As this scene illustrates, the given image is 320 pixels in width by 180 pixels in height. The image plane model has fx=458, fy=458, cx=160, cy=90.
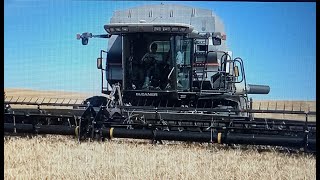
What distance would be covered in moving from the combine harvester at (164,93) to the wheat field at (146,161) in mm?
205

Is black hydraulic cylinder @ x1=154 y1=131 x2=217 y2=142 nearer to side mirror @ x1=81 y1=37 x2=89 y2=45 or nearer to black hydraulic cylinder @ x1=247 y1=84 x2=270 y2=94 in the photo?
black hydraulic cylinder @ x1=247 y1=84 x2=270 y2=94

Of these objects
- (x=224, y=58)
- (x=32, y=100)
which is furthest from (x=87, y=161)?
(x=224, y=58)

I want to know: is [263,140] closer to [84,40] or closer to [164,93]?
[164,93]

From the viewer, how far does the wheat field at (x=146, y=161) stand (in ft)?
10.2

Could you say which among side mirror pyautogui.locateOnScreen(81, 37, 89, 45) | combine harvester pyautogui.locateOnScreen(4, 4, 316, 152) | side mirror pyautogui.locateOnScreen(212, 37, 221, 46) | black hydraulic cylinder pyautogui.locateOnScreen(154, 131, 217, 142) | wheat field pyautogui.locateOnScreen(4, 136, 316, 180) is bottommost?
wheat field pyautogui.locateOnScreen(4, 136, 316, 180)

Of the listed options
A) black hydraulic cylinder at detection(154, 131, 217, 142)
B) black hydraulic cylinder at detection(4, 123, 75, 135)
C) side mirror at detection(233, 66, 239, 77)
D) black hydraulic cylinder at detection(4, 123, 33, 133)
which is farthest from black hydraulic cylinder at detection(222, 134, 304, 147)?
black hydraulic cylinder at detection(4, 123, 33, 133)

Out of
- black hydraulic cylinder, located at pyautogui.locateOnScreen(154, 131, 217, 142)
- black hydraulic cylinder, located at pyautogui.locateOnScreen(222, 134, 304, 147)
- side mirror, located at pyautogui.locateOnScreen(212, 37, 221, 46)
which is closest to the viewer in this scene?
black hydraulic cylinder, located at pyautogui.locateOnScreen(222, 134, 304, 147)

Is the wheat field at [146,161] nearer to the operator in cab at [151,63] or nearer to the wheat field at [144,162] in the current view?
the wheat field at [144,162]

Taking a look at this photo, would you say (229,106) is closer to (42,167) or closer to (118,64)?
(118,64)

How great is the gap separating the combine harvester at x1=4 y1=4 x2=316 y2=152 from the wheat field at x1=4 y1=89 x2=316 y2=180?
205mm

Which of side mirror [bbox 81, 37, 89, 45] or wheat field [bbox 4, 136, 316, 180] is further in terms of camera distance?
side mirror [bbox 81, 37, 89, 45]

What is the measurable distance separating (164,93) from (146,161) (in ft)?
5.96

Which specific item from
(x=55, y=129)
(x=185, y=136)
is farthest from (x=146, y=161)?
(x=55, y=129)

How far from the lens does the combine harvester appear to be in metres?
4.50
